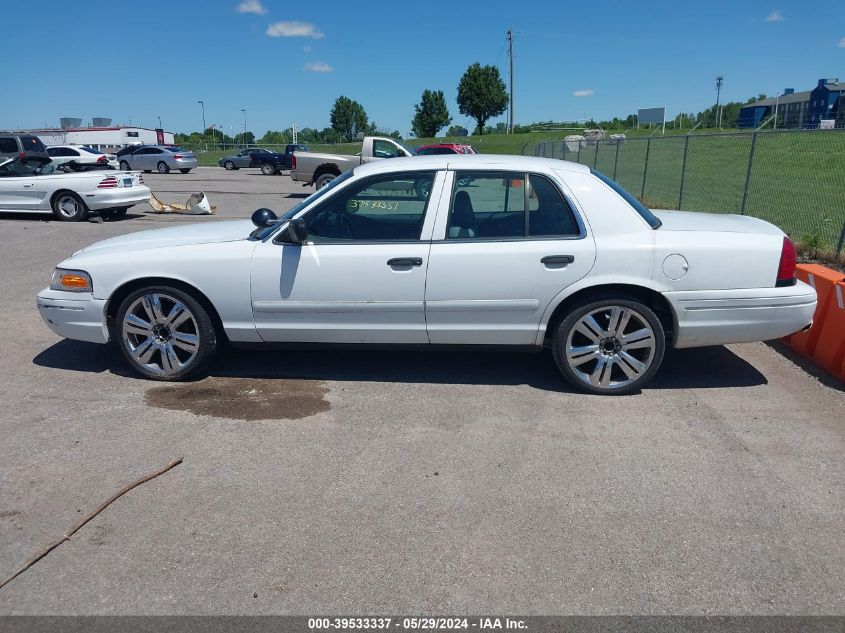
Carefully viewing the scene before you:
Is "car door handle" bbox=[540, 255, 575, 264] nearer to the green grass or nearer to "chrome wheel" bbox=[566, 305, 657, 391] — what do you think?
"chrome wheel" bbox=[566, 305, 657, 391]

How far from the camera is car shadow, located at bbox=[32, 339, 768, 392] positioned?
17.1 ft

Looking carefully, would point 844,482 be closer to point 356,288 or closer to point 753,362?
point 753,362

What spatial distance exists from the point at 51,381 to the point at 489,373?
3.29 meters

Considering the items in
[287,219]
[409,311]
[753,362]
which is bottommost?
[753,362]

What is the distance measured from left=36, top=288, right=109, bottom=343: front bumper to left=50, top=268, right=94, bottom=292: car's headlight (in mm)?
37

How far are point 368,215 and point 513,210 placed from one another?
1032 mm

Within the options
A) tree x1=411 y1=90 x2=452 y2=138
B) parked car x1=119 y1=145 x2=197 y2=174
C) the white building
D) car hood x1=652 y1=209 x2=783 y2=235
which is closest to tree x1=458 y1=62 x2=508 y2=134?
tree x1=411 y1=90 x2=452 y2=138

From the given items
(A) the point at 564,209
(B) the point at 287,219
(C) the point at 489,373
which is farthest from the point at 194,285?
(A) the point at 564,209

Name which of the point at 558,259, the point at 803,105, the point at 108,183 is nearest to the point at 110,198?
the point at 108,183

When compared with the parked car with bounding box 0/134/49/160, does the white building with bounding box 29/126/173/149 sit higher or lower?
lower

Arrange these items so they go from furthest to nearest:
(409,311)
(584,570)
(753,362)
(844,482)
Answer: (753,362) < (409,311) < (844,482) < (584,570)

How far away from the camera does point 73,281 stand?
5.13 metres

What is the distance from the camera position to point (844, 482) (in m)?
3.71

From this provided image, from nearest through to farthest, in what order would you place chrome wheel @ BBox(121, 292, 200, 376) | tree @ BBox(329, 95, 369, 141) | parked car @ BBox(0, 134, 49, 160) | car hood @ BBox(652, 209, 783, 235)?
car hood @ BBox(652, 209, 783, 235)
chrome wheel @ BBox(121, 292, 200, 376)
parked car @ BBox(0, 134, 49, 160)
tree @ BBox(329, 95, 369, 141)
